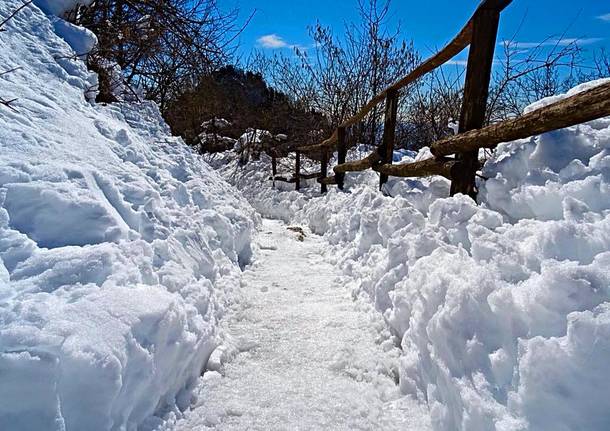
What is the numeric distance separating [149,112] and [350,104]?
808 centimetres

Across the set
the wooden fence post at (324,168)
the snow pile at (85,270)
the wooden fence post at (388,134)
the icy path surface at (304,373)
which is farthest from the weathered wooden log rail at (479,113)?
the wooden fence post at (324,168)

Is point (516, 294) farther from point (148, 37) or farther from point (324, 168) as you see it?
point (324, 168)

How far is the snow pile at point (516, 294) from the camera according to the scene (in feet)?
3.78

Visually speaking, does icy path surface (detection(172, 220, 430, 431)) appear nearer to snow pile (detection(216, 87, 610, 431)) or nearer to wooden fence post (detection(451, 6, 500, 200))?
snow pile (detection(216, 87, 610, 431))

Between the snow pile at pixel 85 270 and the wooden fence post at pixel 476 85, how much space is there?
82.9 inches

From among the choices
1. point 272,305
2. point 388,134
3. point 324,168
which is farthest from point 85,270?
point 324,168

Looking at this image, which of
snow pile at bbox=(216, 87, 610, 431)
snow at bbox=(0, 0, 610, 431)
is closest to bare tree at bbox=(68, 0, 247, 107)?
snow at bbox=(0, 0, 610, 431)

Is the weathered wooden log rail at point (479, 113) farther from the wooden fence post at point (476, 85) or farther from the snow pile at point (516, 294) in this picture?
the snow pile at point (516, 294)

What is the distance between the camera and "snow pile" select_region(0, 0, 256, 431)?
1.18 m

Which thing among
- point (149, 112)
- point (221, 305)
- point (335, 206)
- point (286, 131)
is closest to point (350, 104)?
point (286, 131)

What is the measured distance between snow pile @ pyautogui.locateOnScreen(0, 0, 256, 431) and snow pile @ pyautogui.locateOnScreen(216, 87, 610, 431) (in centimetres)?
126

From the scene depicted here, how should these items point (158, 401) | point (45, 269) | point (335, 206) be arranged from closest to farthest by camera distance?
point (45, 269)
point (158, 401)
point (335, 206)

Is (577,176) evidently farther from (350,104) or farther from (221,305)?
(350,104)

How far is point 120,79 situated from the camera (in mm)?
4742
